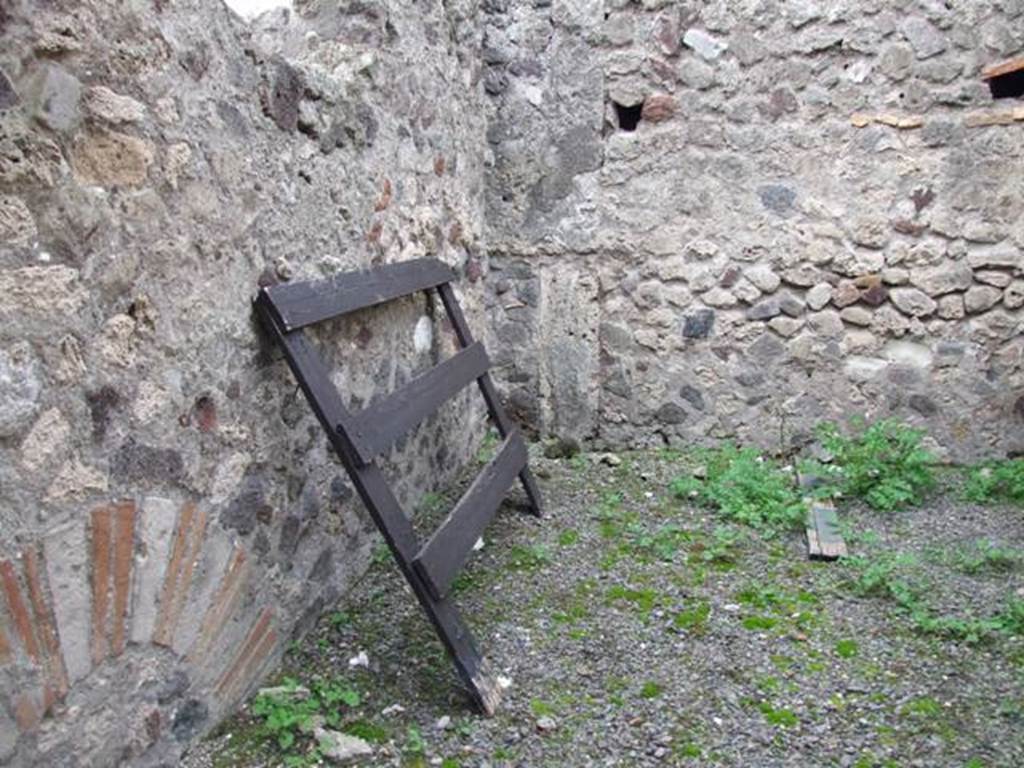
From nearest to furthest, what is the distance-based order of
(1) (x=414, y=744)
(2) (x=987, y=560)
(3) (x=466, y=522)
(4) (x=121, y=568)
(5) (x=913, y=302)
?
(4) (x=121, y=568), (1) (x=414, y=744), (3) (x=466, y=522), (2) (x=987, y=560), (5) (x=913, y=302)

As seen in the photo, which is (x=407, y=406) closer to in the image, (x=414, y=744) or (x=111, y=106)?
(x=414, y=744)

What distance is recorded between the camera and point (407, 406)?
2.42 meters

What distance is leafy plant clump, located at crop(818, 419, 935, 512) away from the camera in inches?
133

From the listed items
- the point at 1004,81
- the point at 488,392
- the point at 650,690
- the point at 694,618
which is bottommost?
the point at 694,618

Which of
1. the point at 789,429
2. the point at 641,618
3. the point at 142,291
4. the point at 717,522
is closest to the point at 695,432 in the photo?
the point at 789,429

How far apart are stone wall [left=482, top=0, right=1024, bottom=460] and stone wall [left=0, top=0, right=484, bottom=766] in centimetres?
141

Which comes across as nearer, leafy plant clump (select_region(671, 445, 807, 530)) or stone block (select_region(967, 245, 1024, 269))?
leafy plant clump (select_region(671, 445, 807, 530))

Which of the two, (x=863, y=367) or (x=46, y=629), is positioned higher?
(x=46, y=629)

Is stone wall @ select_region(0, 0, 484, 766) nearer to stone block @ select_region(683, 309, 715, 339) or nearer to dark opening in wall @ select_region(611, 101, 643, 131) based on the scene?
dark opening in wall @ select_region(611, 101, 643, 131)

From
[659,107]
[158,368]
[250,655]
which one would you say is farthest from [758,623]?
[659,107]

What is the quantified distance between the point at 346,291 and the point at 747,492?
1.99 metres

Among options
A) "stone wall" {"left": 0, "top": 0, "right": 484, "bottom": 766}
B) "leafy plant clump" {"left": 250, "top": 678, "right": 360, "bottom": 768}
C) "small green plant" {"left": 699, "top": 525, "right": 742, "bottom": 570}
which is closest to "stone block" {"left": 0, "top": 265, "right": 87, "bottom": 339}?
"stone wall" {"left": 0, "top": 0, "right": 484, "bottom": 766}

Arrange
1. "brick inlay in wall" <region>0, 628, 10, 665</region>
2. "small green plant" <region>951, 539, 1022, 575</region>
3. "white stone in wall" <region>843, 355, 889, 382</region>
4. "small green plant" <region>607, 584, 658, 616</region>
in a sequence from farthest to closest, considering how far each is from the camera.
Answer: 1. "white stone in wall" <region>843, 355, 889, 382</region>
2. "small green plant" <region>951, 539, 1022, 575</region>
3. "small green plant" <region>607, 584, 658, 616</region>
4. "brick inlay in wall" <region>0, 628, 10, 665</region>

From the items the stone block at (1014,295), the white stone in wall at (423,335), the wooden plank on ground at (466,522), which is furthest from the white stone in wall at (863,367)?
the white stone in wall at (423,335)
